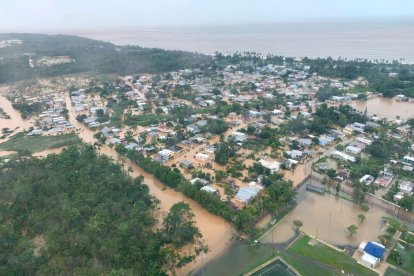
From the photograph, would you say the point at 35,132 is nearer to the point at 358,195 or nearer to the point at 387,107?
the point at 358,195

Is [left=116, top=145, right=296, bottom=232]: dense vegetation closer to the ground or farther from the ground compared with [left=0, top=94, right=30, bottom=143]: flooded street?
farther from the ground

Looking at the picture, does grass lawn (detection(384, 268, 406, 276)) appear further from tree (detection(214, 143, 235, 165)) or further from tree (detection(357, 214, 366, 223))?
tree (detection(214, 143, 235, 165))

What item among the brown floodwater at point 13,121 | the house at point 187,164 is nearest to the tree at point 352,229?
the house at point 187,164

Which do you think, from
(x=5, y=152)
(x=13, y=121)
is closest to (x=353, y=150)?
(x=5, y=152)

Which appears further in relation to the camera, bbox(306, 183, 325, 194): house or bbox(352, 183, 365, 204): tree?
bbox(306, 183, 325, 194): house

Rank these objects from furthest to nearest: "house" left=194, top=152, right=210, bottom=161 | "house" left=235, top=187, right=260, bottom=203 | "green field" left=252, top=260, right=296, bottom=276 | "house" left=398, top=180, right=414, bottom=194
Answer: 1. "house" left=194, top=152, right=210, bottom=161
2. "house" left=398, top=180, right=414, bottom=194
3. "house" left=235, top=187, right=260, bottom=203
4. "green field" left=252, top=260, right=296, bottom=276

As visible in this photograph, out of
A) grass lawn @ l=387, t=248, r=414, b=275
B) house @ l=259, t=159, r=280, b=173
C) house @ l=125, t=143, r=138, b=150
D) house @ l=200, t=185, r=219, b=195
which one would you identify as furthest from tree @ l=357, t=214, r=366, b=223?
house @ l=125, t=143, r=138, b=150

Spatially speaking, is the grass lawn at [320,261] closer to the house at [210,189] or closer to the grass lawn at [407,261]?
the grass lawn at [407,261]
